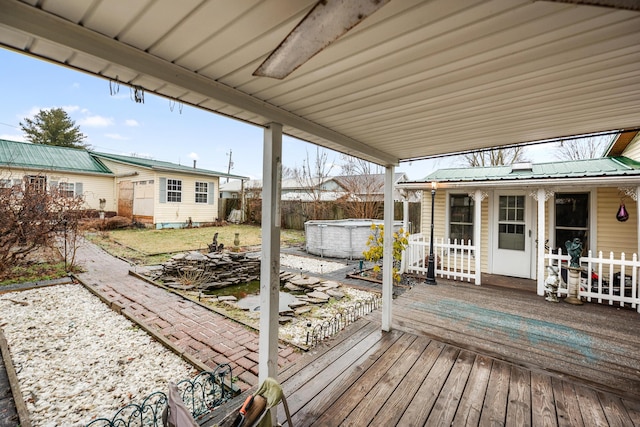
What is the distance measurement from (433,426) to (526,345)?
2.10 meters

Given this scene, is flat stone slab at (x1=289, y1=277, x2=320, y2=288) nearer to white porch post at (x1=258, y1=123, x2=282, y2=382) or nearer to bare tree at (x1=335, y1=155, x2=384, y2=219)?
white porch post at (x1=258, y1=123, x2=282, y2=382)

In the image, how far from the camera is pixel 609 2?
0.71 metres

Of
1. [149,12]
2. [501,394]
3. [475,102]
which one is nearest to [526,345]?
[501,394]

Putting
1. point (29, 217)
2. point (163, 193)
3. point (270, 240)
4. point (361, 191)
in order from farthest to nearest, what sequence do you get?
1. point (361, 191)
2. point (163, 193)
3. point (29, 217)
4. point (270, 240)

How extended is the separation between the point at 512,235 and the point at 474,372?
5.46m

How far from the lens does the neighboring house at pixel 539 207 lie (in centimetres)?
565

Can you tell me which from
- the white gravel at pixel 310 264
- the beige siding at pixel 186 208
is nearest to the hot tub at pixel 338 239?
the white gravel at pixel 310 264

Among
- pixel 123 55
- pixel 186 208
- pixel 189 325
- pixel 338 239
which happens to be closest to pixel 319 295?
pixel 189 325

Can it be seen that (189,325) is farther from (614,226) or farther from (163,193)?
(163,193)

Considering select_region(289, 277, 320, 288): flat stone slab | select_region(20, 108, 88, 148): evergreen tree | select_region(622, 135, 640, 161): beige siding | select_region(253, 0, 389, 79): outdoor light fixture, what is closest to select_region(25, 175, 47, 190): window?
select_region(289, 277, 320, 288): flat stone slab

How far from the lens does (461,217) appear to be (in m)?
7.67

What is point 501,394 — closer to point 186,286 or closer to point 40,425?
point 40,425

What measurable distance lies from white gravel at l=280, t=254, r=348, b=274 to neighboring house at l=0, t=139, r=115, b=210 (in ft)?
38.0

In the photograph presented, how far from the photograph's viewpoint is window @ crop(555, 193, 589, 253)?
20.4 ft
